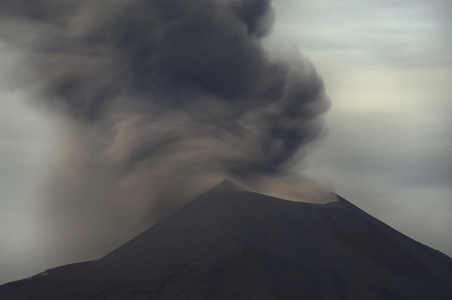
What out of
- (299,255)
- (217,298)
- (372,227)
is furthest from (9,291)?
(372,227)

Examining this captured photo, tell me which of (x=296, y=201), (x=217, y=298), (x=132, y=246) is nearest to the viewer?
(x=217, y=298)

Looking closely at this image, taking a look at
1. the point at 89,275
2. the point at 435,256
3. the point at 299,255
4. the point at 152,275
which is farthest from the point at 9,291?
the point at 435,256

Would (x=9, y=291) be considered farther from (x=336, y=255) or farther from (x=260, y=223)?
(x=336, y=255)

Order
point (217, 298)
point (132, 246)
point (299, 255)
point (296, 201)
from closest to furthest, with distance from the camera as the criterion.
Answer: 1. point (217, 298)
2. point (299, 255)
3. point (132, 246)
4. point (296, 201)

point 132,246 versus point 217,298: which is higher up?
point 132,246

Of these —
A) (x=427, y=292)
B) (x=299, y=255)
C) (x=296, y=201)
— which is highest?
(x=296, y=201)

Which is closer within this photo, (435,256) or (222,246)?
(222,246)

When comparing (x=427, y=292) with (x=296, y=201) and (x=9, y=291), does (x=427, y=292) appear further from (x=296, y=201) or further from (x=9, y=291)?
(x=9, y=291)
